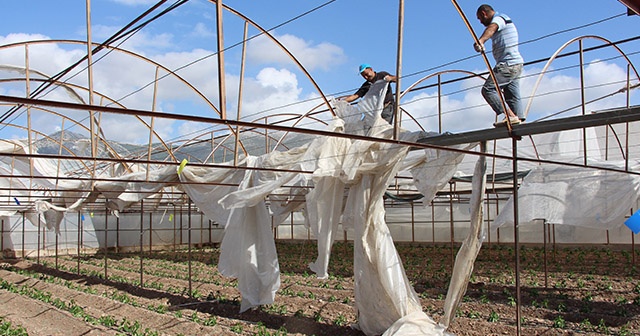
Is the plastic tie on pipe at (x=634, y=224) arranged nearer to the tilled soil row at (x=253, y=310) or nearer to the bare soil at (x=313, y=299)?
the bare soil at (x=313, y=299)

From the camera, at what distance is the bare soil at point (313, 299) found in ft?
27.8

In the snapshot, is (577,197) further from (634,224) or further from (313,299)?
(313,299)

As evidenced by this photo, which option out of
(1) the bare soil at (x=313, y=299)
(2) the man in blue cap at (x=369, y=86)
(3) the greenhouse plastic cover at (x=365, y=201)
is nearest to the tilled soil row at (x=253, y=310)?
(1) the bare soil at (x=313, y=299)

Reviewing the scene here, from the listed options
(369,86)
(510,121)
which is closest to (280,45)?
(369,86)

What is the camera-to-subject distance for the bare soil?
8.48 meters

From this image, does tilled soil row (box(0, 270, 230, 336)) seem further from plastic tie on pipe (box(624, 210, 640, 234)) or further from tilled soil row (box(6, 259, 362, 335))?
plastic tie on pipe (box(624, 210, 640, 234))

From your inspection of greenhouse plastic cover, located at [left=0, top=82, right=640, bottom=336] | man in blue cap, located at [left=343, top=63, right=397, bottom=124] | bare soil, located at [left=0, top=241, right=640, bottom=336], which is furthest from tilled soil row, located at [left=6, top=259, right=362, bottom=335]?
man in blue cap, located at [left=343, top=63, right=397, bottom=124]

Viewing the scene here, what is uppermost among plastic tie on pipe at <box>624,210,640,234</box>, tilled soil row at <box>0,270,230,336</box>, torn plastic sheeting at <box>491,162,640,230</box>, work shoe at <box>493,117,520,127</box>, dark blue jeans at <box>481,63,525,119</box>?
dark blue jeans at <box>481,63,525,119</box>

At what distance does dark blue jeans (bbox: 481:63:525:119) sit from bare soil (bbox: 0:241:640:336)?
3257 mm

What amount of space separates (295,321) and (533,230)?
1353 cm

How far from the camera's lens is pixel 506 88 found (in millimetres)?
6387

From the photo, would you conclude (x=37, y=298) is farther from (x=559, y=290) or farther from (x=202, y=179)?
(x=559, y=290)

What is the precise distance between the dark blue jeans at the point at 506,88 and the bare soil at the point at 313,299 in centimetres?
326

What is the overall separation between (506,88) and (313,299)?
606 cm
